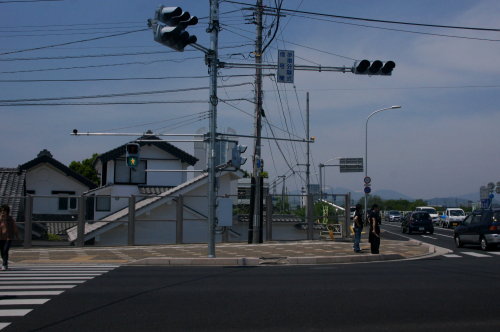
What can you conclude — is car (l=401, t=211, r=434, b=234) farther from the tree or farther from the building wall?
the tree

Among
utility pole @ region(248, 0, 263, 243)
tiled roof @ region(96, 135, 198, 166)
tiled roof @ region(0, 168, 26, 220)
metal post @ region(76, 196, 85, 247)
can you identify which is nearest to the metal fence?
utility pole @ region(248, 0, 263, 243)

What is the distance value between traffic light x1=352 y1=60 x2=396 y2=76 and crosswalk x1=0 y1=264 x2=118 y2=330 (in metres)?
9.40

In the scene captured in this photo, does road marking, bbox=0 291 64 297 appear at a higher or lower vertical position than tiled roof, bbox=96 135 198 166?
lower

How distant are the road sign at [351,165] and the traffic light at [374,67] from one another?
23.8 m

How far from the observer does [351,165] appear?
40406 millimetres

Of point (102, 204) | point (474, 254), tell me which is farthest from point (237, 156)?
point (102, 204)

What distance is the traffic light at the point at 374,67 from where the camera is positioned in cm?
1644

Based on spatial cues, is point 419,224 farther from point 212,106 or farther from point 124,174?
point 212,106

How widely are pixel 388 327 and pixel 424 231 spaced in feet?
104

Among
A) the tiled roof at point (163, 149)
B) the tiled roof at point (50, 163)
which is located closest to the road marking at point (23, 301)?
the tiled roof at point (163, 149)

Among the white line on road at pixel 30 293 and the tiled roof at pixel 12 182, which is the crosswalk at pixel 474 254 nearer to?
the white line on road at pixel 30 293

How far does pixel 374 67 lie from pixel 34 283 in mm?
11085

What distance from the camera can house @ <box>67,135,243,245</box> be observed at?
26.1 meters

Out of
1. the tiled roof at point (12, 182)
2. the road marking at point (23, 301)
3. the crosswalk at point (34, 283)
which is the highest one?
the tiled roof at point (12, 182)
